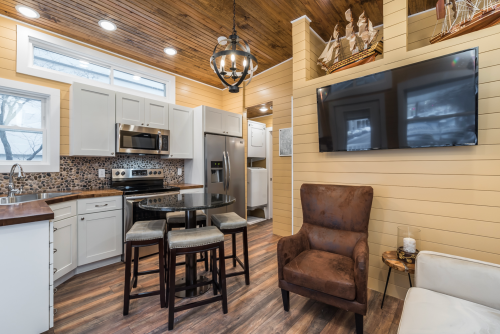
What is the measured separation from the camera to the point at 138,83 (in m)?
3.91

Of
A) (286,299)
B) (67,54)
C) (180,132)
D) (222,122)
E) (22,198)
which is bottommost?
(286,299)

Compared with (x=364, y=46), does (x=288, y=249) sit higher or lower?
lower

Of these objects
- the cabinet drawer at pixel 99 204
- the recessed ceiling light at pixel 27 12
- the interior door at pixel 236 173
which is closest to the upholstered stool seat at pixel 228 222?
the cabinet drawer at pixel 99 204

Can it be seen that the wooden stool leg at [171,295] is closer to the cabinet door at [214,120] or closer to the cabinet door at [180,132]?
the cabinet door at [180,132]

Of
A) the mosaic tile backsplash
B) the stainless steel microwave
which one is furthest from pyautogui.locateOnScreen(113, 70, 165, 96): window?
the mosaic tile backsplash

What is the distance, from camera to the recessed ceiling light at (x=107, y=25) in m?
2.81

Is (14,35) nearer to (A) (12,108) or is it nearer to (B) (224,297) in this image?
(A) (12,108)

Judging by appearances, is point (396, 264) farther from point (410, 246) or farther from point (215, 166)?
point (215, 166)

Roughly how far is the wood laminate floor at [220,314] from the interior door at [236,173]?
6.48 feet

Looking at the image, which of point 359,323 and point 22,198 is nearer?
point 359,323

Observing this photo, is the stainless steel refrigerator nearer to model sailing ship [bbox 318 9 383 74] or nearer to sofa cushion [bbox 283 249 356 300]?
model sailing ship [bbox 318 9 383 74]

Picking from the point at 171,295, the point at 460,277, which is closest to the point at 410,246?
the point at 460,277

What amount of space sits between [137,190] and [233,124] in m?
2.18

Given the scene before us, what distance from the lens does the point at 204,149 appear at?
402 centimetres
